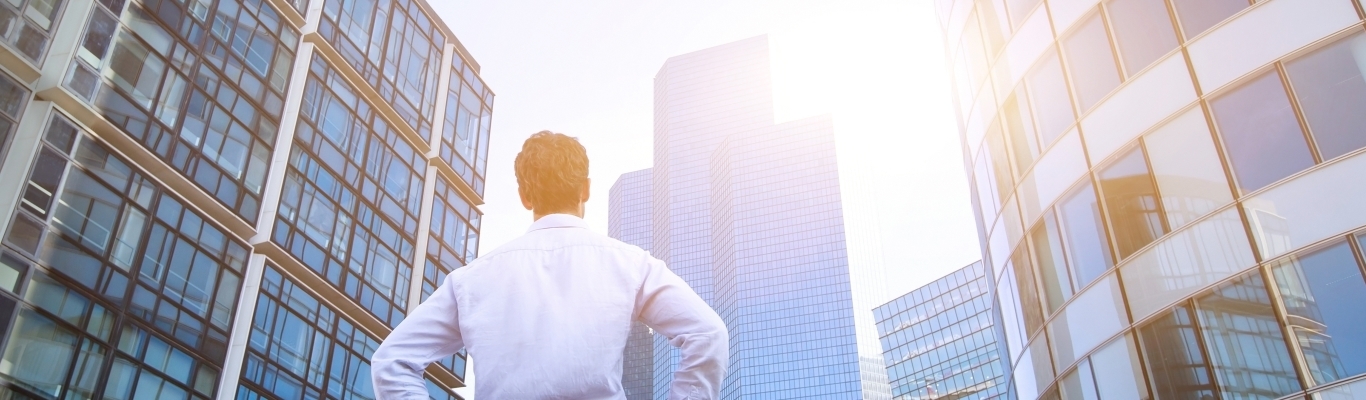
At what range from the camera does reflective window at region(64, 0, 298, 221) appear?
24.4 metres

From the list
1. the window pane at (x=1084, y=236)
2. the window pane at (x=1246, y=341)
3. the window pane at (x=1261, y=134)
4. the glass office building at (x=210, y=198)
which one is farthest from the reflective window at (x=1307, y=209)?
the glass office building at (x=210, y=198)

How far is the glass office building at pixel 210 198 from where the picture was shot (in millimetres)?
22141

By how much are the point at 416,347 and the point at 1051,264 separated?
60.4ft

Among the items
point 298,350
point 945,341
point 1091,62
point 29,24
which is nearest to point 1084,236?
point 1091,62

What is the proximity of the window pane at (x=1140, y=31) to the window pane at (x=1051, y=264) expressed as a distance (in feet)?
10.8

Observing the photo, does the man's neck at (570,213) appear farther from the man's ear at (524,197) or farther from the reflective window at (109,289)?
the reflective window at (109,289)

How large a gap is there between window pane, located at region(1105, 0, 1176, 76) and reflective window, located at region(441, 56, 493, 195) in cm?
2643

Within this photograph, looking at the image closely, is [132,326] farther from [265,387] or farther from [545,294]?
[545,294]

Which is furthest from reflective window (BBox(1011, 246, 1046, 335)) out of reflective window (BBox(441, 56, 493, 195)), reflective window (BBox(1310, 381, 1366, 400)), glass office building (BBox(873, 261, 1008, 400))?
glass office building (BBox(873, 261, 1008, 400))

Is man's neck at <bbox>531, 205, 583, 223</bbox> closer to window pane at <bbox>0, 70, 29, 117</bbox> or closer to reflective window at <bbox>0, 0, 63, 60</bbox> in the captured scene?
window pane at <bbox>0, 70, 29, 117</bbox>

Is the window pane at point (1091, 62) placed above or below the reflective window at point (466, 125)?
below

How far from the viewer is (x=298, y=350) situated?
94.8 ft

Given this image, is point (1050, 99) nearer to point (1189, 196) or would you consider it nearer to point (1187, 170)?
point (1187, 170)

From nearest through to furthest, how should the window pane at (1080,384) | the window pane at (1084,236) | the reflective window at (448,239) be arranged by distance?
the window pane at (1084,236) < the window pane at (1080,384) < the reflective window at (448,239)
